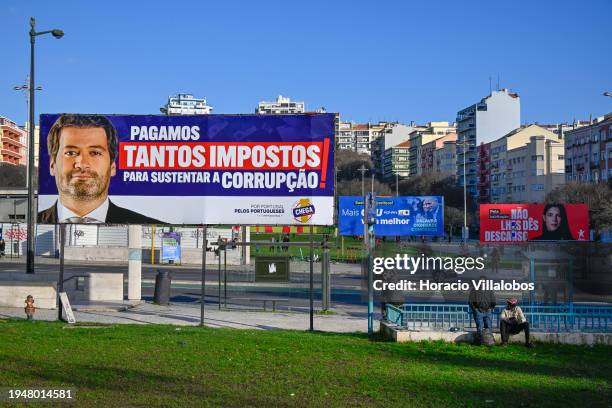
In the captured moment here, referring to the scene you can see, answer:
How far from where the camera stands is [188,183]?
2027 centimetres

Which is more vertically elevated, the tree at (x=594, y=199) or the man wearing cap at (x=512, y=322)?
the tree at (x=594, y=199)

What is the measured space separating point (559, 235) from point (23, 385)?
41.3 metres

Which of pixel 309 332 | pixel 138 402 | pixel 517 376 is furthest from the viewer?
pixel 309 332

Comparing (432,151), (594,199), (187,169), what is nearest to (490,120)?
(432,151)

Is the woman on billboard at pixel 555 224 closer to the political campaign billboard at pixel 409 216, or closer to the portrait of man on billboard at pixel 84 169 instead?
the political campaign billboard at pixel 409 216

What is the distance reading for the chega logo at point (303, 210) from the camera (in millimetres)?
19969

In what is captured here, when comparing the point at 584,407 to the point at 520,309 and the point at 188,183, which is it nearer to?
the point at 520,309

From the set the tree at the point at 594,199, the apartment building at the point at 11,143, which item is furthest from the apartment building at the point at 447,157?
the apartment building at the point at 11,143

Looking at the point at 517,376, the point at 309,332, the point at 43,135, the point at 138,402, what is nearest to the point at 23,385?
the point at 138,402

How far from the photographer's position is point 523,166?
10306cm

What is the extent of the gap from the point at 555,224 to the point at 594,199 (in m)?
19.4

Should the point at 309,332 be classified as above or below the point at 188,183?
below

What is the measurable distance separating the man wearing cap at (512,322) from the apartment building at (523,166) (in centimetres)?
8306

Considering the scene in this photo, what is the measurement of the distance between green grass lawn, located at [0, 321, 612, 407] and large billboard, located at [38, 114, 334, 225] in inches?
201
